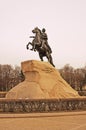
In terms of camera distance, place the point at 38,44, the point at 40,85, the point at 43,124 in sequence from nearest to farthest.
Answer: the point at 43,124 → the point at 40,85 → the point at 38,44

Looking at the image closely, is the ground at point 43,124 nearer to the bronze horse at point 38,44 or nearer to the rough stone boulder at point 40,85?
the rough stone boulder at point 40,85

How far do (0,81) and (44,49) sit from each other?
40.3 meters

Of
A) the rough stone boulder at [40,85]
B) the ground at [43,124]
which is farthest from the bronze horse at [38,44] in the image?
the ground at [43,124]

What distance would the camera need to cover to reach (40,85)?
2361 cm

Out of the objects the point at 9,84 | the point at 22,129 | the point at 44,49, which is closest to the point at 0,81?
the point at 9,84

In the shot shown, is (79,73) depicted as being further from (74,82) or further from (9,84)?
(9,84)

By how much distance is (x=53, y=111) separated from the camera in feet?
62.9

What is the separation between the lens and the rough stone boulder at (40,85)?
23094 millimetres

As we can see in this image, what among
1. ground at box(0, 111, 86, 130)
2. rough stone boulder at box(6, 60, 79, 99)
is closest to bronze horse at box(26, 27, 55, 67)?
rough stone boulder at box(6, 60, 79, 99)

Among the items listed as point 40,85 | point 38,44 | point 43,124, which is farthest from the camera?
point 38,44

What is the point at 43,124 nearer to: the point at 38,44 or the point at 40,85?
the point at 40,85

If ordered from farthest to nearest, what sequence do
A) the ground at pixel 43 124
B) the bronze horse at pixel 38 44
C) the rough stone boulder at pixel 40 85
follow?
the bronze horse at pixel 38 44 < the rough stone boulder at pixel 40 85 < the ground at pixel 43 124

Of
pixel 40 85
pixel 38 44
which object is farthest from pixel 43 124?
pixel 38 44

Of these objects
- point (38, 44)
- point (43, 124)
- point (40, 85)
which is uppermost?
point (38, 44)
